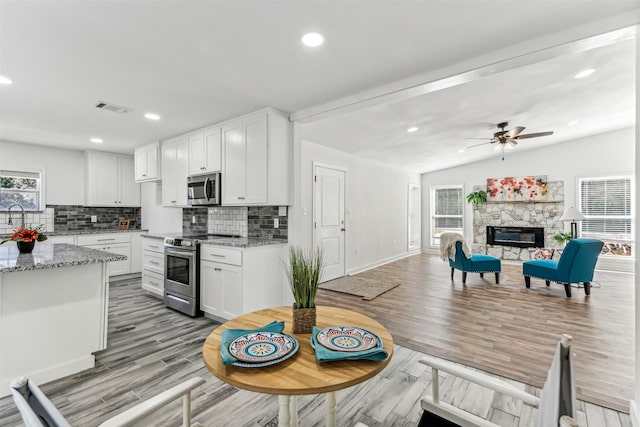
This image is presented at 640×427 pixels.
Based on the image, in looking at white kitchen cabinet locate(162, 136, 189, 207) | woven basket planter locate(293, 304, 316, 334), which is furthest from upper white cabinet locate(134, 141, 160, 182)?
woven basket planter locate(293, 304, 316, 334)

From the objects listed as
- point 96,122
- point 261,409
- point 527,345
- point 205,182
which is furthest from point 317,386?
point 96,122

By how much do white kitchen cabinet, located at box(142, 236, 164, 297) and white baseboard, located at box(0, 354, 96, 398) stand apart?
1.72 meters

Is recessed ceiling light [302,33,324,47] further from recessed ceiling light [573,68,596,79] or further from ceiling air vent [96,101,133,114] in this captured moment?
recessed ceiling light [573,68,596,79]

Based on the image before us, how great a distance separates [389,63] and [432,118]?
79.5 inches

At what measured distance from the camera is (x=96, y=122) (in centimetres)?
383

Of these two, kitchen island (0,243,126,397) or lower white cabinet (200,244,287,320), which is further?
lower white cabinet (200,244,287,320)

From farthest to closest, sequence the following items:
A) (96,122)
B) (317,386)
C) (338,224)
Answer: (338,224)
(96,122)
(317,386)

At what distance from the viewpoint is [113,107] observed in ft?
10.9

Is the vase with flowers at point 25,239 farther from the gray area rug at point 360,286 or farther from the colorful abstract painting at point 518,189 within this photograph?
the colorful abstract painting at point 518,189

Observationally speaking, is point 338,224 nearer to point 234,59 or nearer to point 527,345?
point 527,345

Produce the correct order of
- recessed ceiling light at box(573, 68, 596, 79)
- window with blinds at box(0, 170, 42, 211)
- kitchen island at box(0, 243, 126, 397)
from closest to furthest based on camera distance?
kitchen island at box(0, 243, 126, 397) → recessed ceiling light at box(573, 68, 596, 79) → window with blinds at box(0, 170, 42, 211)

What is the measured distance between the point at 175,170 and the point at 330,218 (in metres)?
2.65

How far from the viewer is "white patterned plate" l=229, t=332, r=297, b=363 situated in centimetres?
111

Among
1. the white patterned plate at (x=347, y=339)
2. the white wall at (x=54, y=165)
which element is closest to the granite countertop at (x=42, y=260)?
the white patterned plate at (x=347, y=339)
